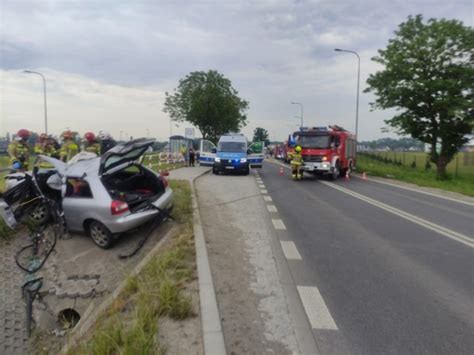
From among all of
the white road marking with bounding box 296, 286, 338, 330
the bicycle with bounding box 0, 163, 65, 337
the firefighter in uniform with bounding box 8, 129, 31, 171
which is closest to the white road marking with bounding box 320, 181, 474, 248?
the white road marking with bounding box 296, 286, 338, 330

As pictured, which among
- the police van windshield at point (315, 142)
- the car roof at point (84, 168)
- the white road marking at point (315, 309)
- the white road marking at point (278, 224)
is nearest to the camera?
the white road marking at point (315, 309)

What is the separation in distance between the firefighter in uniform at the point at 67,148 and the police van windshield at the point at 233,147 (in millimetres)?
11853

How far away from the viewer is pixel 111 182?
26.7 ft

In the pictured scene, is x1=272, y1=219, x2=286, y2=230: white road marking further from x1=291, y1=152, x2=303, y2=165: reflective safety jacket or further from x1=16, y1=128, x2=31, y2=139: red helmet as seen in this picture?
x1=291, y1=152, x2=303, y2=165: reflective safety jacket

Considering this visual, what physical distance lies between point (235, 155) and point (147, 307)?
61.5ft

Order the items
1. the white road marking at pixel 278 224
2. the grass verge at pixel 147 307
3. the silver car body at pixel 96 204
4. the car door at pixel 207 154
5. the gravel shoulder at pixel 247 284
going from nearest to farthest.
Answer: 1. the grass verge at pixel 147 307
2. the gravel shoulder at pixel 247 284
3. the silver car body at pixel 96 204
4. the white road marking at pixel 278 224
5. the car door at pixel 207 154

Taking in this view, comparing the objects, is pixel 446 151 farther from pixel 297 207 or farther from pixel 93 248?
pixel 93 248

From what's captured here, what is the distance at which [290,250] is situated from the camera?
6324mm

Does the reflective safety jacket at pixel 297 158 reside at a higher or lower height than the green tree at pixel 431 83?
lower

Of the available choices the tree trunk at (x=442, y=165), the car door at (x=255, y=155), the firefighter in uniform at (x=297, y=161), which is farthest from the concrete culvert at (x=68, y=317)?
the tree trunk at (x=442, y=165)

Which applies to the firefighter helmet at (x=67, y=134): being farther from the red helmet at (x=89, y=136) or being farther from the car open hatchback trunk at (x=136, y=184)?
the car open hatchback trunk at (x=136, y=184)

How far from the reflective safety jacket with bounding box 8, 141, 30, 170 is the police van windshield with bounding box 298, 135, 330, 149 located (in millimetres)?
12518

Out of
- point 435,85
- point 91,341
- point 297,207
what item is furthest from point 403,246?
point 435,85

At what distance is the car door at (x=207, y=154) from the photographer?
2556cm
